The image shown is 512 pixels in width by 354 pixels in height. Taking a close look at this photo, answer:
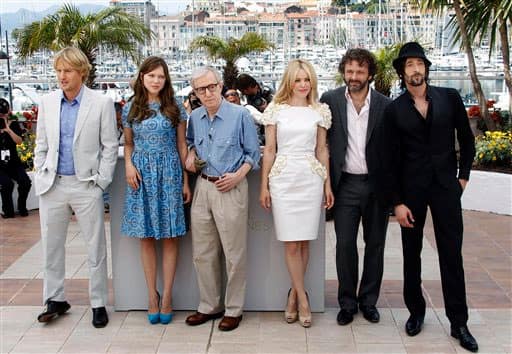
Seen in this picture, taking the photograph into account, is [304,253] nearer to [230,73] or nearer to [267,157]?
[267,157]

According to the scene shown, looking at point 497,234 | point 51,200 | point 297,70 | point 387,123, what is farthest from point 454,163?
point 497,234

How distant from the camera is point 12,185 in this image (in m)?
7.94

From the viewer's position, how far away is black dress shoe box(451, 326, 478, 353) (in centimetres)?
424

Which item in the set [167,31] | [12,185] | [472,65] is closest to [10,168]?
[12,185]

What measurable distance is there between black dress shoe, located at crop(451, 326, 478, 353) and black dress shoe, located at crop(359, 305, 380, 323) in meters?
0.49

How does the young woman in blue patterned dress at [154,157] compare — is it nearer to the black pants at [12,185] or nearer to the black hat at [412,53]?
the black hat at [412,53]

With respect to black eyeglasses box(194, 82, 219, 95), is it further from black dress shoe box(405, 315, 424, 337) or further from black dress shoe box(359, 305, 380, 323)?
black dress shoe box(405, 315, 424, 337)

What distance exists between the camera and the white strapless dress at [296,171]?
436 centimetres

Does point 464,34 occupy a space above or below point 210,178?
above

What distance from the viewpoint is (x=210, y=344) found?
14.4ft

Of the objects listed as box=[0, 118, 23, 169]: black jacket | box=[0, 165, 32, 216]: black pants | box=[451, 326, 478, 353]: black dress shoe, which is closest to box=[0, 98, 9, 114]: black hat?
box=[0, 118, 23, 169]: black jacket

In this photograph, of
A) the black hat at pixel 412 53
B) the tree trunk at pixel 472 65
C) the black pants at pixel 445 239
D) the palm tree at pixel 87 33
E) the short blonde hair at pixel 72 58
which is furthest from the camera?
the palm tree at pixel 87 33

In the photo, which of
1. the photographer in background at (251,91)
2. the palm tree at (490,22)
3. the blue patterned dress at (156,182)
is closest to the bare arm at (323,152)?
the blue patterned dress at (156,182)

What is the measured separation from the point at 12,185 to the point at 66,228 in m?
3.57
